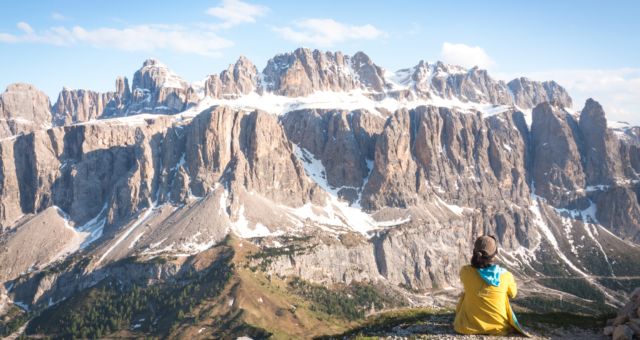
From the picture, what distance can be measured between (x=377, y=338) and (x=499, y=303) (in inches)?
420

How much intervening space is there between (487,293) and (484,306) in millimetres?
976

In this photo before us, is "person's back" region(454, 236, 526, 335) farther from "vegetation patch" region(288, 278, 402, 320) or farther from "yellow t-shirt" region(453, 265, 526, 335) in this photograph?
"vegetation patch" region(288, 278, 402, 320)

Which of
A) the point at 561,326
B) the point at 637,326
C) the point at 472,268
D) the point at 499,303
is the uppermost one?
the point at 472,268

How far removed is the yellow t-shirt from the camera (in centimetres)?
1858

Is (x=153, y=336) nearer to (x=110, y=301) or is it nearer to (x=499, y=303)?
(x=110, y=301)

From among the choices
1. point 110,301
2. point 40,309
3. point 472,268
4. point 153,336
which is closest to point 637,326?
point 472,268

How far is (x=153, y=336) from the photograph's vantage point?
145 metres

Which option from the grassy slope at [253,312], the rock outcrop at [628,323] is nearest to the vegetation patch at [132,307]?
the grassy slope at [253,312]

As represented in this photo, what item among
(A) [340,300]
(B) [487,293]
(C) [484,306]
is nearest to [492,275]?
(B) [487,293]

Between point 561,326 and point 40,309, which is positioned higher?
point 561,326

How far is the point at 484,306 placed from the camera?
19.4 metres

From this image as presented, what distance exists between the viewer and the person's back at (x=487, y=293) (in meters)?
18.3

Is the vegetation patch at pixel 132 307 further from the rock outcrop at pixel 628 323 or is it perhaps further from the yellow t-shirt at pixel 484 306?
the yellow t-shirt at pixel 484 306

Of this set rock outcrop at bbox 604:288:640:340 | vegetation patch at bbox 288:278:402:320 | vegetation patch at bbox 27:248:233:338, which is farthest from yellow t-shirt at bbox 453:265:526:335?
vegetation patch at bbox 288:278:402:320
